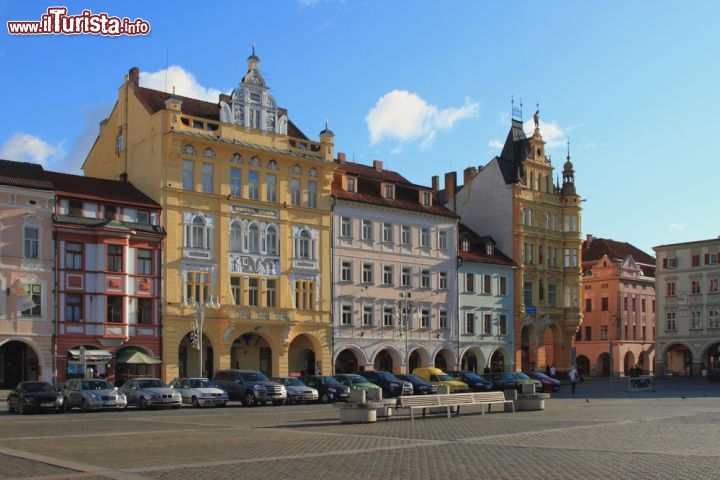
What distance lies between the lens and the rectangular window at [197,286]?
56.3 metres

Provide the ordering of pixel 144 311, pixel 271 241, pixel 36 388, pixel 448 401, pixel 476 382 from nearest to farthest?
pixel 448 401 → pixel 36 388 → pixel 144 311 → pixel 476 382 → pixel 271 241

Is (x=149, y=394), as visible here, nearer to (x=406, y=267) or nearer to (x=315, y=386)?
(x=315, y=386)

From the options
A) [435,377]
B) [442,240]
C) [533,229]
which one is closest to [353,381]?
[435,377]

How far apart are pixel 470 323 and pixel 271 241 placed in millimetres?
19684

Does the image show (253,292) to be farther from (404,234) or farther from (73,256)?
(404,234)

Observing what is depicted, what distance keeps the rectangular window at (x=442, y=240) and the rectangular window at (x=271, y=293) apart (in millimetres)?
15936

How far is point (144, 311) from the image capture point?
54.1m

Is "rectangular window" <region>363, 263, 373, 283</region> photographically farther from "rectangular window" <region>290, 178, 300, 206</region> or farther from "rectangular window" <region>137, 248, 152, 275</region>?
"rectangular window" <region>137, 248, 152, 275</region>

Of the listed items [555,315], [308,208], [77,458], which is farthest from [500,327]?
[77,458]

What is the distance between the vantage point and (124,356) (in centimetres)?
5241

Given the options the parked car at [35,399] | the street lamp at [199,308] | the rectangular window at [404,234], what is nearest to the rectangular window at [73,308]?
the street lamp at [199,308]

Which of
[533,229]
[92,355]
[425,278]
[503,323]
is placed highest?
[533,229]

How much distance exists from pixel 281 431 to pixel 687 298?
73248mm

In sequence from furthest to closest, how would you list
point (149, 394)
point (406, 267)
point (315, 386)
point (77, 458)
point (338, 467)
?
1. point (406, 267)
2. point (315, 386)
3. point (149, 394)
4. point (77, 458)
5. point (338, 467)
